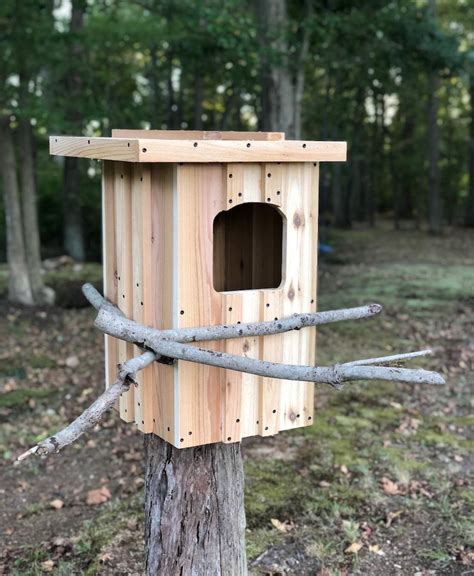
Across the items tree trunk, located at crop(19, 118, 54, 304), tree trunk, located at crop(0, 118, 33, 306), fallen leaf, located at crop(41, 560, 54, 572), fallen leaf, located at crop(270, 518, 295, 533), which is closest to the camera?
fallen leaf, located at crop(41, 560, 54, 572)

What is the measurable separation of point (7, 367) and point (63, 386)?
29.5 inches

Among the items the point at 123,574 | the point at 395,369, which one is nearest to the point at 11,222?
the point at 123,574

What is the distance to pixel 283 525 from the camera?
3939 millimetres

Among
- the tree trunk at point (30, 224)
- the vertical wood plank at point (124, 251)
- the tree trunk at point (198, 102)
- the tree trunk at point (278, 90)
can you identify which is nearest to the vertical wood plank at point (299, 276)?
the vertical wood plank at point (124, 251)

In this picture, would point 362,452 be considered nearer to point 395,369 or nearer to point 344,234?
point 395,369

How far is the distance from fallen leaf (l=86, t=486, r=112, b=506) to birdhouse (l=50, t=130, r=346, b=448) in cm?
180

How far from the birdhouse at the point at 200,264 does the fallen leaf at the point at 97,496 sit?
70.8 inches

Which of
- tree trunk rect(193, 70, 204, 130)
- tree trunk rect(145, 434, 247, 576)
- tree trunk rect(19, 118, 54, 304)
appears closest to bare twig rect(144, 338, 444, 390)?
tree trunk rect(145, 434, 247, 576)

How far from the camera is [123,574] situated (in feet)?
11.6

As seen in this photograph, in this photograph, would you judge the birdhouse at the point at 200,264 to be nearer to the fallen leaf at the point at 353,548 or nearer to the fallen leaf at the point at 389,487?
Result: the fallen leaf at the point at 353,548

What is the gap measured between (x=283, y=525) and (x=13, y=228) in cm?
622

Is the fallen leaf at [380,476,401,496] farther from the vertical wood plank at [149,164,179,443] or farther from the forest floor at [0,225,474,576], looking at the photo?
the vertical wood plank at [149,164,179,443]

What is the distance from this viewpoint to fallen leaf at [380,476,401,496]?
435 centimetres

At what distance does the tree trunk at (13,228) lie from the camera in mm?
8766
